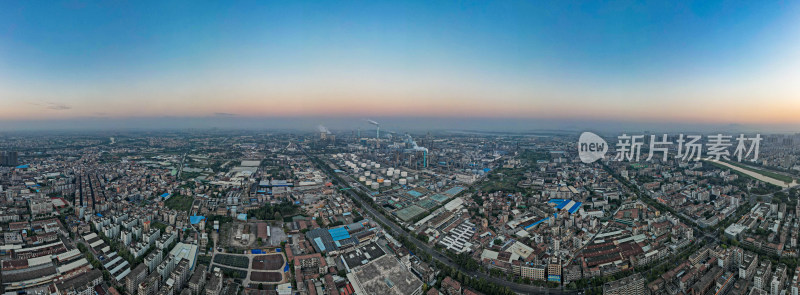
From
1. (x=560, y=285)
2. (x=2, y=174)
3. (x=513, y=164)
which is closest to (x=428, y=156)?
(x=513, y=164)

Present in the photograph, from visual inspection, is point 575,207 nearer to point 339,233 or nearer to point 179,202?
point 339,233

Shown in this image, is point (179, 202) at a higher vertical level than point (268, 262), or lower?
higher

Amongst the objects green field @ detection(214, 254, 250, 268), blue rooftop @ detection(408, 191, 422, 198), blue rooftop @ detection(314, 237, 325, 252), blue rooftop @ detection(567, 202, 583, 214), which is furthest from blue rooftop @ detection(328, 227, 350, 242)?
blue rooftop @ detection(567, 202, 583, 214)

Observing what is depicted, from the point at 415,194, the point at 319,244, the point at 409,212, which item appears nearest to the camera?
the point at 319,244

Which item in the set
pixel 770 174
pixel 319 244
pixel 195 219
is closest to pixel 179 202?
pixel 195 219

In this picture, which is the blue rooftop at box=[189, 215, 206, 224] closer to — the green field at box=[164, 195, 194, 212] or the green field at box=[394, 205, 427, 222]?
the green field at box=[164, 195, 194, 212]

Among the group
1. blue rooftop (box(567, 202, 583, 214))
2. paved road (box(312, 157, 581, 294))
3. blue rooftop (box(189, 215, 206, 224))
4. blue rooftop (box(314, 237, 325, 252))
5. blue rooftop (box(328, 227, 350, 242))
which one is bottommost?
paved road (box(312, 157, 581, 294))

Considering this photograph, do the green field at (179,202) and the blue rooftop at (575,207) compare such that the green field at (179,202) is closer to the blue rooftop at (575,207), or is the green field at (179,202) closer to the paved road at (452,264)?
the paved road at (452,264)

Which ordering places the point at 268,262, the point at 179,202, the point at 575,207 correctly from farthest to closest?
the point at 179,202 → the point at 575,207 → the point at 268,262

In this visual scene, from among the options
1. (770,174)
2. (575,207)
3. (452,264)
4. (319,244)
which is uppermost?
(770,174)

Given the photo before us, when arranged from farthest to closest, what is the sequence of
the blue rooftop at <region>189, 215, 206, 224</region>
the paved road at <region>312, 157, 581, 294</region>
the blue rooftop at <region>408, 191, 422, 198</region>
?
the blue rooftop at <region>408, 191, 422, 198</region>
the blue rooftop at <region>189, 215, 206, 224</region>
the paved road at <region>312, 157, 581, 294</region>

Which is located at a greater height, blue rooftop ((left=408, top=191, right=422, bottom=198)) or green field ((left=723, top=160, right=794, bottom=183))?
green field ((left=723, top=160, right=794, bottom=183))

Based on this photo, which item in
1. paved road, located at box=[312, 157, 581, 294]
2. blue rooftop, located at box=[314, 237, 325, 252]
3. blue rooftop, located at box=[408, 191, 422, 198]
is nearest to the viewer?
A: paved road, located at box=[312, 157, 581, 294]

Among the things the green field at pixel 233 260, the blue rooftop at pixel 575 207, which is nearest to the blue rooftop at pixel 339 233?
the green field at pixel 233 260
